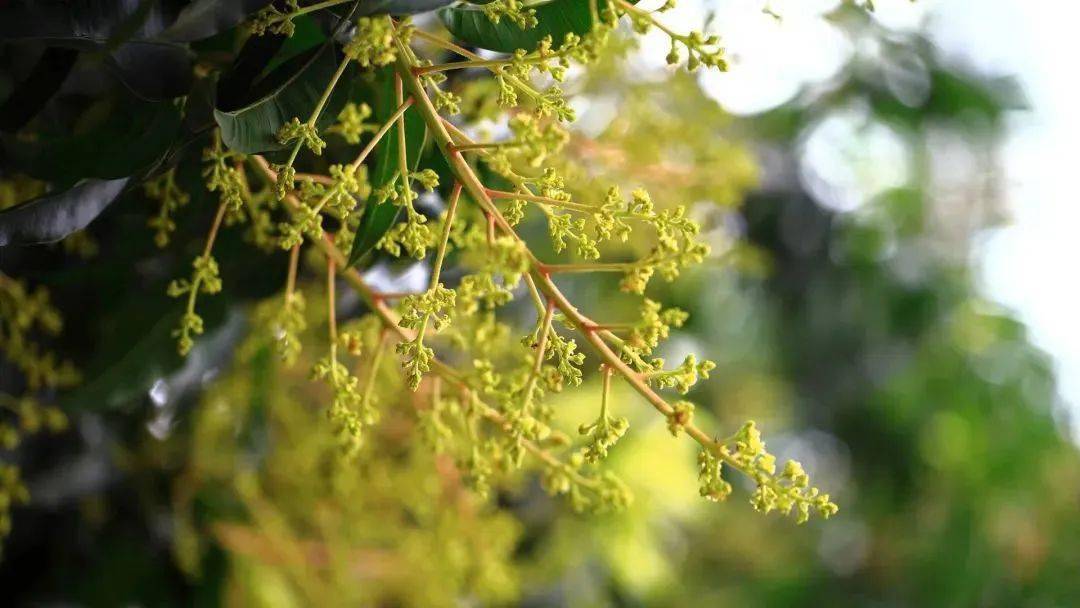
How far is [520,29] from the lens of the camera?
1.36ft

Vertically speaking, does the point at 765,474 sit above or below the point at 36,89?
below

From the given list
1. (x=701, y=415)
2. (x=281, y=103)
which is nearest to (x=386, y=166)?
(x=281, y=103)

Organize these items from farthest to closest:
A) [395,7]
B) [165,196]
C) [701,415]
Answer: [701,415], [165,196], [395,7]

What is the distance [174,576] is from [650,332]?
0.61 metres

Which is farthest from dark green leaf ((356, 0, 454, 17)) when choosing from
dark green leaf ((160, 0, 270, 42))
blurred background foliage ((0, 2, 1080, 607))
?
blurred background foliage ((0, 2, 1080, 607))

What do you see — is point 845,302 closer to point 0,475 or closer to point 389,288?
point 389,288

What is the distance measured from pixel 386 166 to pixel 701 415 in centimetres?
106

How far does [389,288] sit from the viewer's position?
59 cm

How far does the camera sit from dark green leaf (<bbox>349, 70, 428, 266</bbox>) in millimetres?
407

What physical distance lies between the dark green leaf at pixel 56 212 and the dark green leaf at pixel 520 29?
0.52 ft

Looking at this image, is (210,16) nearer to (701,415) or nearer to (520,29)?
(520,29)

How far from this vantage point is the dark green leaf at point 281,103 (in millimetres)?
378

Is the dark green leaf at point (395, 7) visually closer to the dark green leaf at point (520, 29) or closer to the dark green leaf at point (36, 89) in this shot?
the dark green leaf at point (520, 29)

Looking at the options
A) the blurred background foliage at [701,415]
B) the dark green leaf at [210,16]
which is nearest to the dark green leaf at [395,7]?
the dark green leaf at [210,16]
